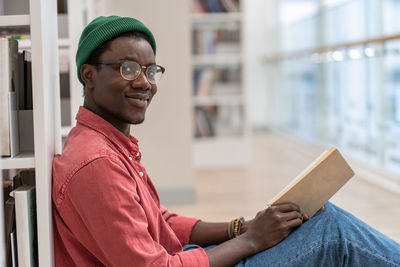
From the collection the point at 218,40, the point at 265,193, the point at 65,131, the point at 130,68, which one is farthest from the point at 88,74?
the point at 218,40

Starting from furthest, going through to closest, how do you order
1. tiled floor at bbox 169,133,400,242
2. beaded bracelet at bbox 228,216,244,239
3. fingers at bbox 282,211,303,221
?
tiled floor at bbox 169,133,400,242
beaded bracelet at bbox 228,216,244,239
fingers at bbox 282,211,303,221

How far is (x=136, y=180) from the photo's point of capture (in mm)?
1283

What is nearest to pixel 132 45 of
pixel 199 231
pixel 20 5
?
pixel 20 5

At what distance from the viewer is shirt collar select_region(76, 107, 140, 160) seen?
A: 1310 millimetres

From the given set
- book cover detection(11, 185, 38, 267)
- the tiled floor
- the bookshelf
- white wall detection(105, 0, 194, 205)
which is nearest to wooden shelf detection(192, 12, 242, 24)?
the bookshelf

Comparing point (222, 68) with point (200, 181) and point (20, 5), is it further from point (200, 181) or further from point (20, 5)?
point (20, 5)

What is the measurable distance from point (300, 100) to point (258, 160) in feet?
4.53

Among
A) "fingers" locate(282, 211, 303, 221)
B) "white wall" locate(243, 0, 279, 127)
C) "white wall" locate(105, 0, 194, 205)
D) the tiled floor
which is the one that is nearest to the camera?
"fingers" locate(282, 211, 303, 221)

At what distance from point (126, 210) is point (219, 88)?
163 inches

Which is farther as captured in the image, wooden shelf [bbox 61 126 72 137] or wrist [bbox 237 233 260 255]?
wooden shelf [bbox 61 126 72 137]

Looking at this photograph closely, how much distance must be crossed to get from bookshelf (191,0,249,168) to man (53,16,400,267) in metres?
3.76

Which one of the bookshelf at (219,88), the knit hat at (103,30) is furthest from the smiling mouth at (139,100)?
the bookshelf at (219,88)

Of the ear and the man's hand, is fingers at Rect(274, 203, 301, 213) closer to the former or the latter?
the man's hand

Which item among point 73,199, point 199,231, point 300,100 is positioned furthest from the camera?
point 300,100
